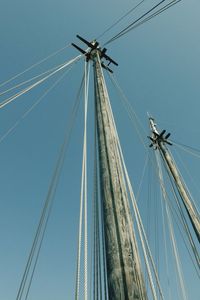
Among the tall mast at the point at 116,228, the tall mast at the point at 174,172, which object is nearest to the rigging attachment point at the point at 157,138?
the tall mast at the point at 174,172

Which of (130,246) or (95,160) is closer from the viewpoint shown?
(130,246)

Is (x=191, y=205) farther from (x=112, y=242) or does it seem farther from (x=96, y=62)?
(x=112, y=242)

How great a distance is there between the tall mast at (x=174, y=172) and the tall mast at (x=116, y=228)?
1020cm

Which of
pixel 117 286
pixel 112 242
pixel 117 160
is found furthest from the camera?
pixel 117 160

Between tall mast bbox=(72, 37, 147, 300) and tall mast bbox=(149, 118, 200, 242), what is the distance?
10.2 m

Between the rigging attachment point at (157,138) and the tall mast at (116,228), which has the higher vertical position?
the rigging attachment point at (157,138)

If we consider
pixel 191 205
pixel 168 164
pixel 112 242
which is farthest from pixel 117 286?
pixel 168 164

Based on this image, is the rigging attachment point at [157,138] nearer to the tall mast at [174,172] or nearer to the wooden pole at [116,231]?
the tall mast at [174,172]

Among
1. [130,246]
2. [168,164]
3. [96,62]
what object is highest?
[168,164]

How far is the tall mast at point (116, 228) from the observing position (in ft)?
12.0

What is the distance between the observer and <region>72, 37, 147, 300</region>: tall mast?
366cm

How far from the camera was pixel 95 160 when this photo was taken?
25.1 ft

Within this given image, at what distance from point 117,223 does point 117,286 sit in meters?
0.97

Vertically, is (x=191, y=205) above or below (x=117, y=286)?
above
